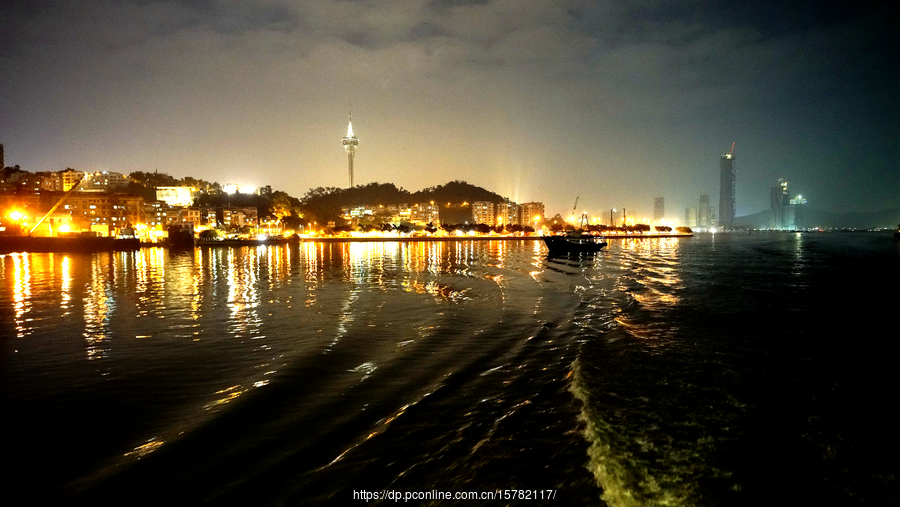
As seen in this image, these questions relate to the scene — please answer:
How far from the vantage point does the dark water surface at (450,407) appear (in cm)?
401

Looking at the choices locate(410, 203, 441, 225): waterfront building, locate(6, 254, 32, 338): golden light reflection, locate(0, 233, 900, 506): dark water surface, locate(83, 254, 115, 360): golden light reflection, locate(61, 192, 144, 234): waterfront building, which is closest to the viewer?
locate(0, 233, 900, 506): dark water surface

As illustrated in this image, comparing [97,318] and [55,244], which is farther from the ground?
[55,244]

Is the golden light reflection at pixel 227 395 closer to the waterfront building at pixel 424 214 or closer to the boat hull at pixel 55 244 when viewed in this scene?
the boat hull at pixel 55 244

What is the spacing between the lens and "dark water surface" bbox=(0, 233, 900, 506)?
401 cm

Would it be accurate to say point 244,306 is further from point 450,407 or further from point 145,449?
point 450,407

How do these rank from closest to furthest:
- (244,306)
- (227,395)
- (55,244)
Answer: (227,395)
(244,306)
(55,244)

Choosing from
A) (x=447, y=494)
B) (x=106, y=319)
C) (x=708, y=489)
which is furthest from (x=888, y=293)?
(x=106, y=319)

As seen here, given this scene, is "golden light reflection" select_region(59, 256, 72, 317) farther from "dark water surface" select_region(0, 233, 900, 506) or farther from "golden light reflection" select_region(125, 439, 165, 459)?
"golden light reflection" select_region(125, 439, 165, 459)

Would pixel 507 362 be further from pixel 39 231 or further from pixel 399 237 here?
pixel 399 237

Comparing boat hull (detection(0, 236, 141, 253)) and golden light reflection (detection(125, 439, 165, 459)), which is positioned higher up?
boat hull (detection(0, 236, 141, 253))

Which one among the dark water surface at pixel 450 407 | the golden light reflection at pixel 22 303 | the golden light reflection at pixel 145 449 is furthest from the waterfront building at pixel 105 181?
the golden light reflection at pixel 145 449

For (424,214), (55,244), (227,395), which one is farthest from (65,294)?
(424,214)

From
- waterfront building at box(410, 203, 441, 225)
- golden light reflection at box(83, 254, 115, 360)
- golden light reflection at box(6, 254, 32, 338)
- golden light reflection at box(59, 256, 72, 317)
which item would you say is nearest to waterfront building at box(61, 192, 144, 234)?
golden light reflection at box(6, 254, 32, 338)

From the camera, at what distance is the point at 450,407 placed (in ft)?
18.5
